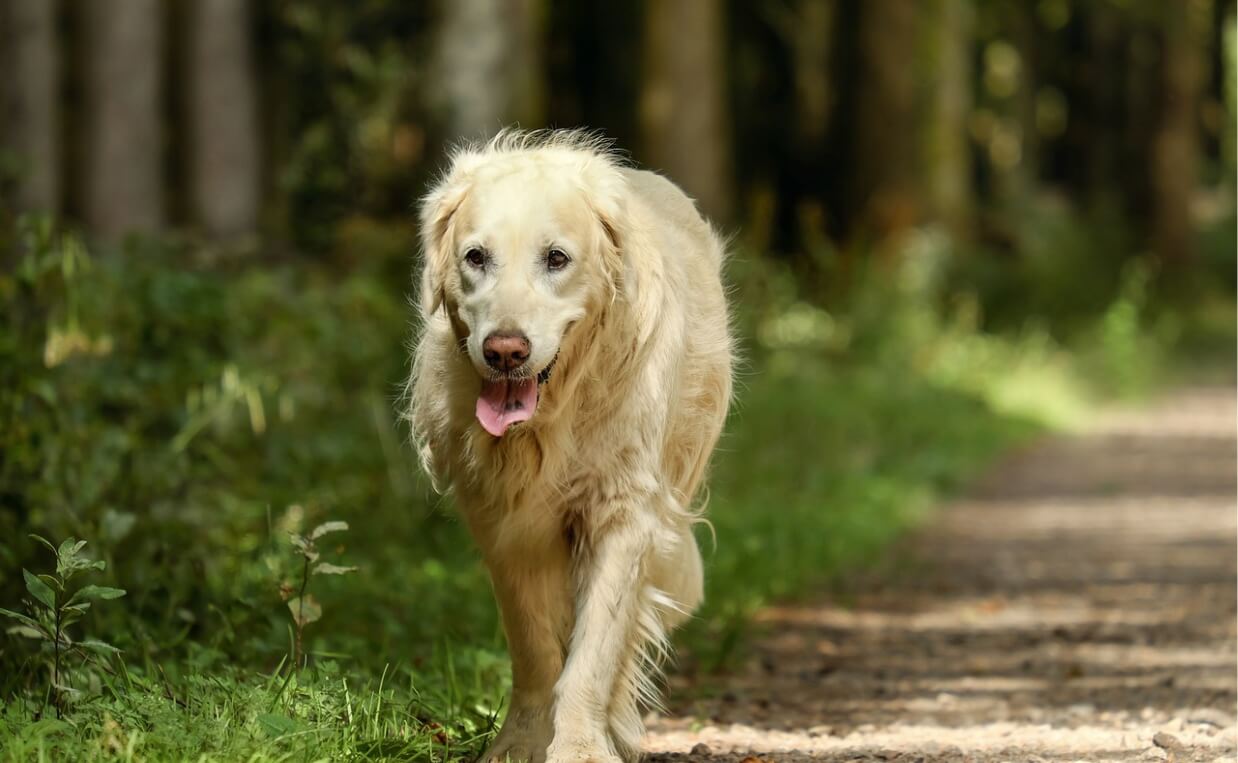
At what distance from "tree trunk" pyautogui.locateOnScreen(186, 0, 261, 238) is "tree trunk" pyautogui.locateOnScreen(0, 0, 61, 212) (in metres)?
0.92

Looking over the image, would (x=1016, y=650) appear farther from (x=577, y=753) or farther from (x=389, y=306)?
(x=389, y=306)

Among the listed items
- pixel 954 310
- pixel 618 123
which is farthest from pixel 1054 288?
pixel 618 123

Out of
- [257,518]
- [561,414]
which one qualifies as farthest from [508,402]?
[257,518]

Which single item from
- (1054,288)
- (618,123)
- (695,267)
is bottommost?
(1054,288)

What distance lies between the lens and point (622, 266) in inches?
180

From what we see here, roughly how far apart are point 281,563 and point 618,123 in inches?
541

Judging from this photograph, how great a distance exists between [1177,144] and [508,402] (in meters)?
22.8

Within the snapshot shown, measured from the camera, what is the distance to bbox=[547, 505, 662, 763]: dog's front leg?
438cm

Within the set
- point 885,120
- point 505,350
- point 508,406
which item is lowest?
point 885,120

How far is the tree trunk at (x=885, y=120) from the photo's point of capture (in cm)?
1786

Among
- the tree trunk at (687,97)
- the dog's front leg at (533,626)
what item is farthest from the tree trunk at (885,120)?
the dog's front leg at (533,626)

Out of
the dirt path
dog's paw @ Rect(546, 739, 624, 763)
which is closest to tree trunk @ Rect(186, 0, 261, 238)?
the dirt path

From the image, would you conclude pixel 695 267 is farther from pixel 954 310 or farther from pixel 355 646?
pixel 954 310

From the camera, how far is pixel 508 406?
4.38 meters
